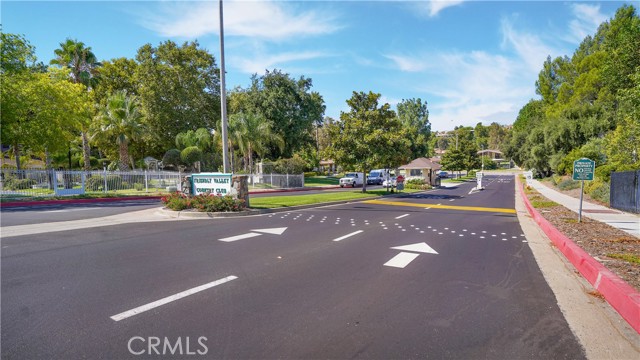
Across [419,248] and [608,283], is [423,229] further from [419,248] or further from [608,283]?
[608,283]

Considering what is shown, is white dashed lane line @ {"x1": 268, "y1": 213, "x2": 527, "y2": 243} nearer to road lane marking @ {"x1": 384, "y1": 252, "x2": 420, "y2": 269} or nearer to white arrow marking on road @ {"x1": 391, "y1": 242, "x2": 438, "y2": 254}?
white arrow marking on road @ {"x1": 391, "y1": 242, "x2": 438, "y2": 254}

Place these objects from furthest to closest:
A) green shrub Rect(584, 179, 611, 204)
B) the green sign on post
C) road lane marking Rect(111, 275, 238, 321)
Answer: green shrub Rect(584, 179, 611, 204)
the green sign on post
road lane marking Rect(111, 275, 238, 321)

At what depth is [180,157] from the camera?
3806 cm

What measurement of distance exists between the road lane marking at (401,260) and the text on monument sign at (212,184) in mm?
9180

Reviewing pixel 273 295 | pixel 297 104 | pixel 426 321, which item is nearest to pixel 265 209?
pixel 273 295

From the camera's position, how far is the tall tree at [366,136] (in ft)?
82.0

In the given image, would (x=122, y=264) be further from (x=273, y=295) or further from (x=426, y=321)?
(x=426, y=321)

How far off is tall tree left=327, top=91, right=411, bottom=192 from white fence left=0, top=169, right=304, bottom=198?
11348mm

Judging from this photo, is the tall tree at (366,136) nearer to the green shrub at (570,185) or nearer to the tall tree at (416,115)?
the green shrub at (570,185)

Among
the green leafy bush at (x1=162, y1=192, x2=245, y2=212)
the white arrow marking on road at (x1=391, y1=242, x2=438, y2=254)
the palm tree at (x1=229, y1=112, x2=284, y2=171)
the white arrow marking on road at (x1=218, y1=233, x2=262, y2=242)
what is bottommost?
the white arrow marking on road at (x1=391, y1=242, x2=438, y2=254)

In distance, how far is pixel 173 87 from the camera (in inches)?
1655

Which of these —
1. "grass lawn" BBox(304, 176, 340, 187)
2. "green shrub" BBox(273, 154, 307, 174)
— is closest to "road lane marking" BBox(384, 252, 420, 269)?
"green shrub" BBox(273, 154, 307, 174)

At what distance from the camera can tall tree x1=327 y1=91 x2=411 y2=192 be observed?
2498 centimetres

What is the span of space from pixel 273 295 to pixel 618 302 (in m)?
4.64
